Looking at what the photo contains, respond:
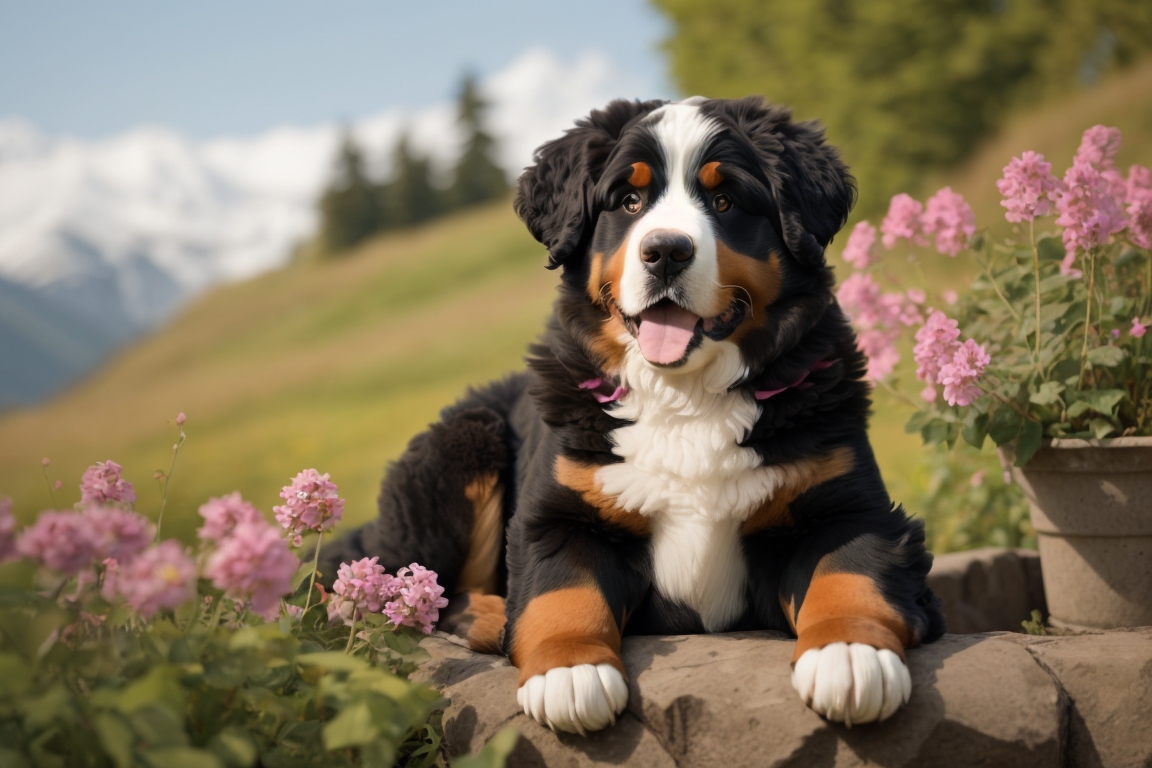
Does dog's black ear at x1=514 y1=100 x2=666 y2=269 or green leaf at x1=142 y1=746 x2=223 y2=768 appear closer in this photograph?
green leaf at x1=142 y1=746 x2=223 y2=768

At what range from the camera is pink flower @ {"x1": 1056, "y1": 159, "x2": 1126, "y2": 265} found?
305 centimetres

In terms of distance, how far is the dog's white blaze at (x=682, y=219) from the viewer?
2590 mm

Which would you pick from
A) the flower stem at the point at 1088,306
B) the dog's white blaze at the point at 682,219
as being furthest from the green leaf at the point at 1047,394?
the dog's white blaze at the point at 682,219

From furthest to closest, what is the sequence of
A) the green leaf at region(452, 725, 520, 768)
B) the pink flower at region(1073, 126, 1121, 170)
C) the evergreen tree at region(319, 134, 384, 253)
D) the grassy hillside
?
the evergreen tree at region(319, 134, 384, 253)
the grassy hillside
the pink flower at region(1073, 126, 1121, 170)
the green leaf at region(452, 725, 520, 768)

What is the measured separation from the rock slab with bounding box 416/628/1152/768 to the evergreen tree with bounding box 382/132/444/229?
34.5 metres

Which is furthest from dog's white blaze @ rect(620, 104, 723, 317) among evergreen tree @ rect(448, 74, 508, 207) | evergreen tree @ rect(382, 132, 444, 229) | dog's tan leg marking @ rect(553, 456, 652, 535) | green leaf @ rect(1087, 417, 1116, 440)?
evergreen tree @ rect(448, 74, 508, 207)

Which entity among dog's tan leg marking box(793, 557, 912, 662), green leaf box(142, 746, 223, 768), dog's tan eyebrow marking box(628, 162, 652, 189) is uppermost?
dog's tan eyebrow marking box(628, 162, 652, 189)

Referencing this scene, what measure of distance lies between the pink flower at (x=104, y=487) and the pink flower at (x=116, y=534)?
2.10 ft

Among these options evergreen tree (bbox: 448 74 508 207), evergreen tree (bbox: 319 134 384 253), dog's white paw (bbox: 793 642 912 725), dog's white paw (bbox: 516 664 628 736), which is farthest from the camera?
evergreen tree (bbox: 448 74 508 207)

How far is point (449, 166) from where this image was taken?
37.8 meters

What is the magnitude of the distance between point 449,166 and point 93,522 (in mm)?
37277

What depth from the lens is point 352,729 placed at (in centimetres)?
182

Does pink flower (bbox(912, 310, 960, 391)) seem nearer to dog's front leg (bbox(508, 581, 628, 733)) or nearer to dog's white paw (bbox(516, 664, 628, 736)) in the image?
dog's front leg (bbox(508, 581, 628, 733))

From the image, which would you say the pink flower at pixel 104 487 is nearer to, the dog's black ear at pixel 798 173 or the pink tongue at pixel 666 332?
the pink tongue at pixel 666 332
